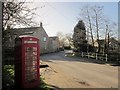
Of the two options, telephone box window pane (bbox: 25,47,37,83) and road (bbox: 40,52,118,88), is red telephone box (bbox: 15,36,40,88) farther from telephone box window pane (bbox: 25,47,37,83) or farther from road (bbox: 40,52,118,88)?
road (bbox: 40,52,118,88)

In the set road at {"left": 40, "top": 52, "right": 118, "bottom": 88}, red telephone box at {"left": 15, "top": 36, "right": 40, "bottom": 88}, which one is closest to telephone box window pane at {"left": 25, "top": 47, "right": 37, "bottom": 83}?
red telephone box at {"left": 15, "top": 36, "right": 40, "bottom": 88}

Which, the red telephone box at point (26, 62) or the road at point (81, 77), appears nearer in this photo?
the red telephone box at point (26, 62)

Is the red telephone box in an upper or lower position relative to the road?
upper

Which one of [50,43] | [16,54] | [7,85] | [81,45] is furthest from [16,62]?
[50,43]

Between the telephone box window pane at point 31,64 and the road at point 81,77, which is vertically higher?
the telephone box window pane at point 31,64

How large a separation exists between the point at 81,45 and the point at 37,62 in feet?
147

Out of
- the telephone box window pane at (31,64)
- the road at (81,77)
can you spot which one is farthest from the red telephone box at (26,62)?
the road at (81,77)

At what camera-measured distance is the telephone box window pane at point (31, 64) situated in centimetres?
1015

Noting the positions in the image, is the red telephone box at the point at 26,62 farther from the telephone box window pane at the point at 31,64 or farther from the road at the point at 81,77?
the road at the point at 81,77

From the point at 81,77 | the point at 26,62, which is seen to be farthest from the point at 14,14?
the point at 81,77

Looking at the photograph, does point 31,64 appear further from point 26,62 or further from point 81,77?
point 81,77

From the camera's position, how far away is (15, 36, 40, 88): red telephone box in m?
9.91

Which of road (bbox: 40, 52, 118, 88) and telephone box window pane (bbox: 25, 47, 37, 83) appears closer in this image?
telephone box window pane (bbox: 25, 47, 37, 83)

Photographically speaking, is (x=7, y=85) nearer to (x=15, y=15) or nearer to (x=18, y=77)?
(x=18, y=77)
